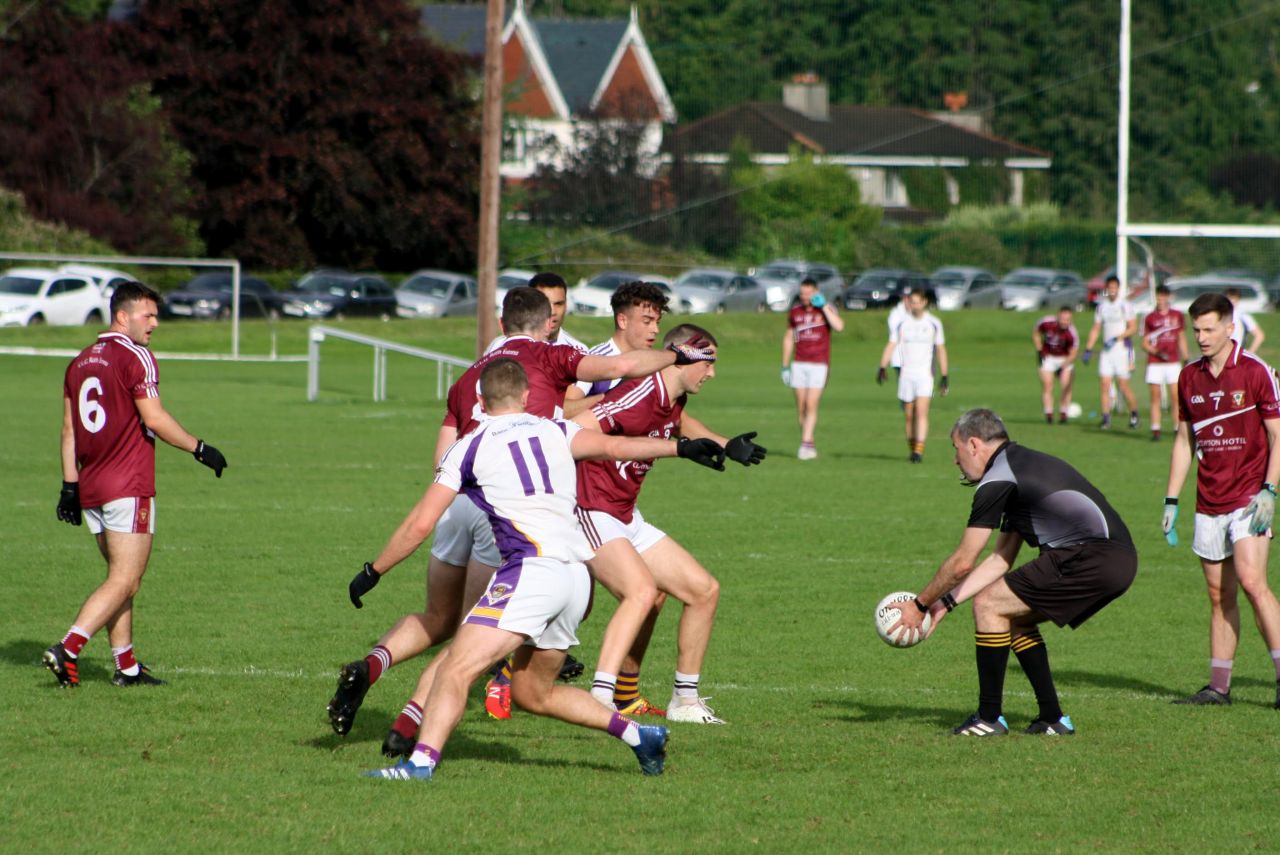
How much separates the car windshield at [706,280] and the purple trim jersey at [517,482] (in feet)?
154

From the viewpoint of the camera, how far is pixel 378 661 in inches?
298

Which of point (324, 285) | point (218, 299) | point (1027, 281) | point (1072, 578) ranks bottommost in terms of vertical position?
point (1072, 578)

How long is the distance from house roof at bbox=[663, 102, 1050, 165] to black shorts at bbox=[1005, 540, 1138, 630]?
61230mm

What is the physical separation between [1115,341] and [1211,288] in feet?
74.0

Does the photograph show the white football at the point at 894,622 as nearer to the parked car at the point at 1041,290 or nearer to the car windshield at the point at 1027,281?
the parked car at the point at 1041,290

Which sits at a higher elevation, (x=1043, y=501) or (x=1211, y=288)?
(x=1211, y=288)

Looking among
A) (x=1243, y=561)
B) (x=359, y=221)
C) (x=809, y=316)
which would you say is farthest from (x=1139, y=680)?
(x=359, y=221)

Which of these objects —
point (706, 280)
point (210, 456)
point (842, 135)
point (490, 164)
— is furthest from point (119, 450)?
point (842, 135)

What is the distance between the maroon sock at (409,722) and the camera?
24.0 ft

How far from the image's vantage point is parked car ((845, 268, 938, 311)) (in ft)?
185

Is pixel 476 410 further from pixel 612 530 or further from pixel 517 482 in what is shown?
pixel 517 482

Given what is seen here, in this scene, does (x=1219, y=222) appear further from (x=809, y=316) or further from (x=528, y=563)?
(x=528, y=563)

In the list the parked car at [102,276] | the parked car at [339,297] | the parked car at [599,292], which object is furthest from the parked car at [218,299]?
the parked car at [599,292]

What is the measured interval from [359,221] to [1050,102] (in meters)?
29.5
